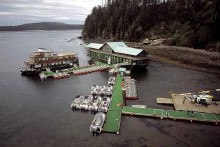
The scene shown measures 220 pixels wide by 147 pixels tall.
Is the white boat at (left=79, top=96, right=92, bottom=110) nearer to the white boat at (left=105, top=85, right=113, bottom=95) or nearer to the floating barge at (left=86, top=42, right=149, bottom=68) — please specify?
the white boat at (left=105, top=85, right=113, bottom=95)

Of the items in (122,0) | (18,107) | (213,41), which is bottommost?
(18,107)

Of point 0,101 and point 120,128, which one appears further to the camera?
point 0,101

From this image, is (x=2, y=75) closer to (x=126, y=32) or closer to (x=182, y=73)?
(x=182, y=73)

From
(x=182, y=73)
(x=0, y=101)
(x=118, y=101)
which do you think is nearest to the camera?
(x=118, y=101)

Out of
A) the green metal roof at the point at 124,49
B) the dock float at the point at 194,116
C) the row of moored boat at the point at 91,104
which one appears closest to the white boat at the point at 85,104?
the row of moored boat at the point at 91,104

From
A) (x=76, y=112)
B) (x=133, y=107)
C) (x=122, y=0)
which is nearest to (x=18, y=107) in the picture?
(x=76, y=112)

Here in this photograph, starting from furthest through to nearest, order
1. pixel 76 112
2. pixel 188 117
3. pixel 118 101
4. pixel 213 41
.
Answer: pixel 213 41, pixel 118 101, pixel 76 112, pixel 188 117

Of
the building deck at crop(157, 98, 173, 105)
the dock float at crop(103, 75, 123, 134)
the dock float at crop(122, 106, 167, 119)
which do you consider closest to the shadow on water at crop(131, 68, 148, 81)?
the dock float at crop(103, 75, 123, 134)
